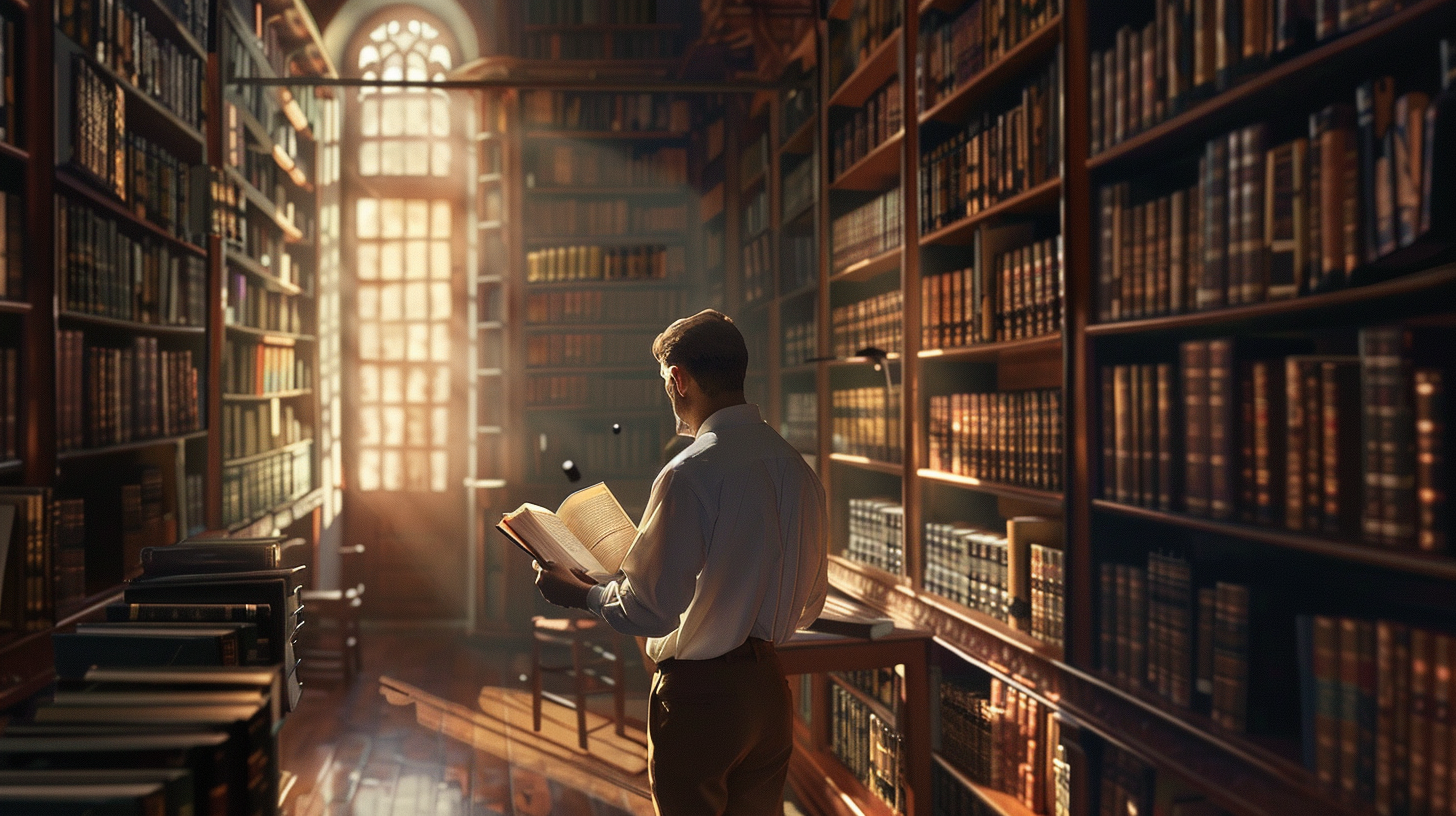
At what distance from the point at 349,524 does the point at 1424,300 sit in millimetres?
6448

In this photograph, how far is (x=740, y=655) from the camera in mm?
1914

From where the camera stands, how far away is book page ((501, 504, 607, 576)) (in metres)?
2.01

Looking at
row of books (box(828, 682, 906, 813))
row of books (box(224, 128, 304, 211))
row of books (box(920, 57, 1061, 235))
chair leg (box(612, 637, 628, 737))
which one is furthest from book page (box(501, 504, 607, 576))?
row of books (box(224, 128, 304, 211))

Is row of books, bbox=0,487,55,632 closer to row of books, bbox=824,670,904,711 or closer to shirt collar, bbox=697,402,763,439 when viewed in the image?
shirt collar, bbox=697,402,763,439

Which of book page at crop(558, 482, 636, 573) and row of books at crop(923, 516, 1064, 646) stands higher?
book page at crop(558, 482, 636, 573)

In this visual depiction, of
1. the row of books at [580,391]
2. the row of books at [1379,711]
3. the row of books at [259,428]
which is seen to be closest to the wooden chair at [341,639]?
the row of books at [259,428]

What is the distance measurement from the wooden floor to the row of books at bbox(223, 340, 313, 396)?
1.53 meters

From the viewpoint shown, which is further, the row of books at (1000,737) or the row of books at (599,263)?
the row of books at (599,263)

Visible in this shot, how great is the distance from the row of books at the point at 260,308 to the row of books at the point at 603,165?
5.38 feet

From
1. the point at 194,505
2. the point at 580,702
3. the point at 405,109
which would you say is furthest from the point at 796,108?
the point at 405,109

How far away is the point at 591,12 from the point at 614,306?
6.02 ft

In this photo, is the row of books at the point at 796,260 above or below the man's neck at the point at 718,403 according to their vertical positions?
above

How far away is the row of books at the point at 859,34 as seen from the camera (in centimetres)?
309

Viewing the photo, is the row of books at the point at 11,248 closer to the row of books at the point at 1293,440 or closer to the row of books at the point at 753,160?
the row of books at the point at 1293,440
